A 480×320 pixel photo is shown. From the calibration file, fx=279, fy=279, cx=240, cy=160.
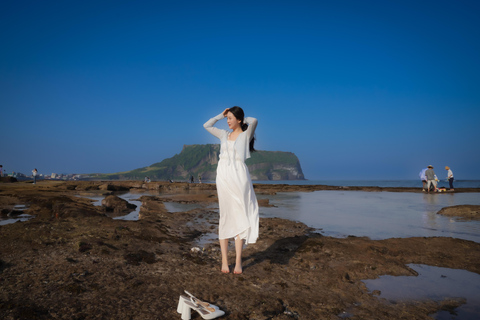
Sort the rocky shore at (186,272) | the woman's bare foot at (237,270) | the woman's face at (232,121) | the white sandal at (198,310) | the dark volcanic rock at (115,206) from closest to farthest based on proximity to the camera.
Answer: the white sandal at (198,310)
the rocky shore at (186,272)
the woman's bare foot at (237,270)
the woman's face at (232,121)
the dark volcanic rock at (115,206)

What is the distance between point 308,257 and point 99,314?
341cm

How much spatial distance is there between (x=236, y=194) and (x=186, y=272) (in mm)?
1292

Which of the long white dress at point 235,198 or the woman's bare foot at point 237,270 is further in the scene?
the long white dress at point 235,198

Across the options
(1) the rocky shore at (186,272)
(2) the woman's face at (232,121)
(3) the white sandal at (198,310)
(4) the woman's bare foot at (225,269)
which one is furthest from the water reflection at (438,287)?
(2) the woman's face at (232,121)

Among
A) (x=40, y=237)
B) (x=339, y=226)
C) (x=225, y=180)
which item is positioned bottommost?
(x=339, y=226)

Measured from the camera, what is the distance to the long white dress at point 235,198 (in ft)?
13.5

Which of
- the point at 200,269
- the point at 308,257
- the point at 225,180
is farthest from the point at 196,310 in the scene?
the point at 308,257

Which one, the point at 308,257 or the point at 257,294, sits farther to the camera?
the point at 308,257

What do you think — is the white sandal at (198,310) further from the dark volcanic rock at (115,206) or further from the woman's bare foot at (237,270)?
the dark volcanic rock at (115,206)

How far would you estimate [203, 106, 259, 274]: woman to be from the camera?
4.11m

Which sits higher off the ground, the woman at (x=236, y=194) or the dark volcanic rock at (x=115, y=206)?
the woman at (x=236, y=194)

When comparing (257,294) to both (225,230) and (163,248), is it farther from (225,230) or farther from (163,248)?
(163,248)

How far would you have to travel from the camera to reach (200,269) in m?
4.12

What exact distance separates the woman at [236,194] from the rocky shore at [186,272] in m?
0.51
